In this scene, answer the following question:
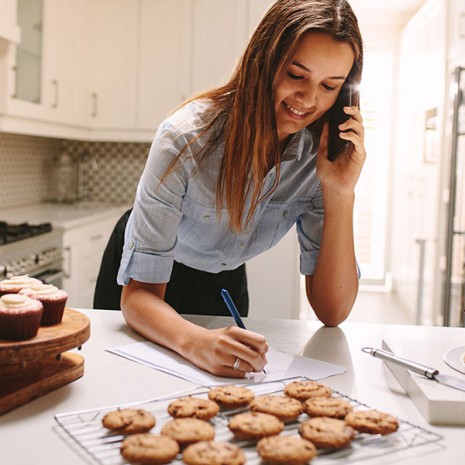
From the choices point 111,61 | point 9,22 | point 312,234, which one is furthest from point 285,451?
point 111,61

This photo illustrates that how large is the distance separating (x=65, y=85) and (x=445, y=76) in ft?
7.56

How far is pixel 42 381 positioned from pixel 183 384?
0.19 meters

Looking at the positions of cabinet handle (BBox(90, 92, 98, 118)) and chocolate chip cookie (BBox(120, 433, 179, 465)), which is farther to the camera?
cabinet handle (BBox(90, 92, 98, 118))

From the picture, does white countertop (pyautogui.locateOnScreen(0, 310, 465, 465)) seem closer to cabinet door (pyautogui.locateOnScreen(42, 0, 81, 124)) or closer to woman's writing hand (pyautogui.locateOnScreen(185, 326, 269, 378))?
woman's writing hand (pyautogui.locateOnScreen(185, 326, 269, 378))

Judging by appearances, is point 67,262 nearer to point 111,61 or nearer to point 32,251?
point 32,251

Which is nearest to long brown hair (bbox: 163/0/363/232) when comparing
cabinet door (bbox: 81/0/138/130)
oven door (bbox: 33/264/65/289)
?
oven door (bbox: 33/264/65/289)

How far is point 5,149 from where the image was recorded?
12.1 ft

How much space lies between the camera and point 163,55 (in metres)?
3.92

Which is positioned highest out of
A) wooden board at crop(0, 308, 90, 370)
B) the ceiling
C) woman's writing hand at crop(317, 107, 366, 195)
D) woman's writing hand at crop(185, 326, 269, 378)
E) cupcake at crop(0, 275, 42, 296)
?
the ceiling

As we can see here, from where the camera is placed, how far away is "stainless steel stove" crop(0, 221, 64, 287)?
104 inches

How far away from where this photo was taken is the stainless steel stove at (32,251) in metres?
2.64

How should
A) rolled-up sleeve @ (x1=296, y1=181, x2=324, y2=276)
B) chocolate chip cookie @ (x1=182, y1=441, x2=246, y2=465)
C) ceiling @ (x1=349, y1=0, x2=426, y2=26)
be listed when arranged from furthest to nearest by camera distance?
ceiling @ (x1=349, y1=0, x2=426, y2=26)
rolled-up sleeve @ (x1=296, y1=181, x2=324, y2=276)
chocolate chip cookie @ (x1=182, y1=441, x2=246, y2=465)

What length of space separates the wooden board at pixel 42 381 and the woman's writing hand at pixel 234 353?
7.2 inches

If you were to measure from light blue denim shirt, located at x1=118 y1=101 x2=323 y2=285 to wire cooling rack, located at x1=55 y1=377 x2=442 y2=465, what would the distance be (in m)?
0.45
